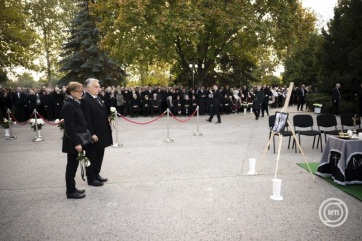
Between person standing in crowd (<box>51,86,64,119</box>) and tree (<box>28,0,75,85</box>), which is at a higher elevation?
tree (<box>28,0,75,85</box>)

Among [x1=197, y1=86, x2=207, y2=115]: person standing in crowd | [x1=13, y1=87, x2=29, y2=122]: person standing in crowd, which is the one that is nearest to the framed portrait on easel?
[x1=197, y1=86, x2=207, y2=115]: person standing in crowd

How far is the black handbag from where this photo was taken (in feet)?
16.7

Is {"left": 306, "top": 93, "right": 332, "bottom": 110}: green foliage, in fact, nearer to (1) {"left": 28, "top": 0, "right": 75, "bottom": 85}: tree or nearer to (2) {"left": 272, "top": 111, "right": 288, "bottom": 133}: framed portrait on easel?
(2) {"left": 272, "top": 111, "right": 288, "bottom": 133}: framed portrait on easel

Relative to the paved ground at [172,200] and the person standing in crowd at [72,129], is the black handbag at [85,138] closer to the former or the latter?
the person standing in crowd at [72,129]

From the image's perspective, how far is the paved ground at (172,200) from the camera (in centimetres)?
395

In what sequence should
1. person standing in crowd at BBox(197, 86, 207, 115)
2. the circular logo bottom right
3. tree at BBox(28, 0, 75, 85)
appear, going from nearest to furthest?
the circular logo bottom right, person standing in crowd at BBox(197, 86, 207, 115), tree at BBox(28, 0, 75, 85)

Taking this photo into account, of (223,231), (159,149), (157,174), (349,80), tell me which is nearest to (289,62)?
(349,80)

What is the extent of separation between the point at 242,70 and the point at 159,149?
2100cm

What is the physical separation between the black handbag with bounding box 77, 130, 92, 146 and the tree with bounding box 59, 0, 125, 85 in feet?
75.0

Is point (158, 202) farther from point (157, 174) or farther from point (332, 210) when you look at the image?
point (332, 210)

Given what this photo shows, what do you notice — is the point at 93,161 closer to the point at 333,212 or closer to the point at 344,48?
the point at 333,212

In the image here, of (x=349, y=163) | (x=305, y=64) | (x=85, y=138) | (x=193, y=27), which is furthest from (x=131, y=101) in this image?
(x=305, y=64)

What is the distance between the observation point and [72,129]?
493cm

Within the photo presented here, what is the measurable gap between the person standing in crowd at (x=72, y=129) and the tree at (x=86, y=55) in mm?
22773
